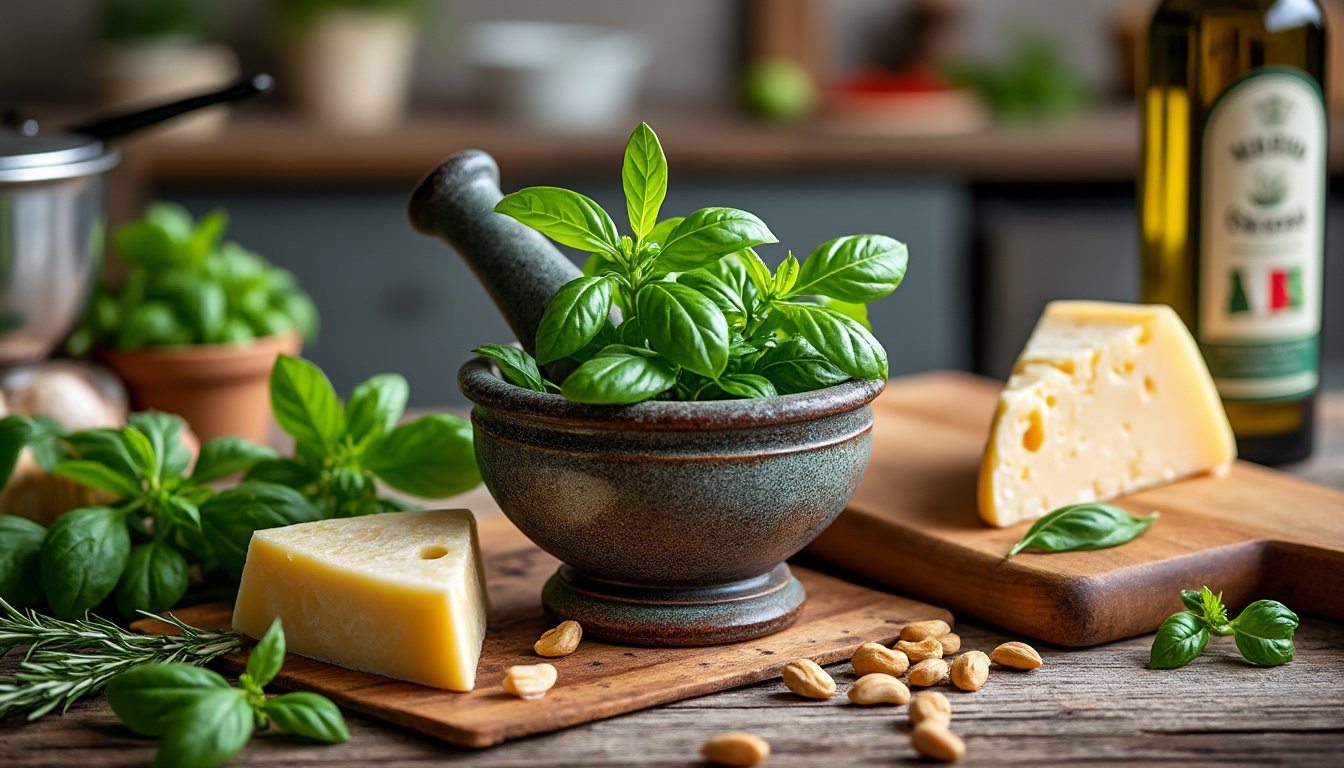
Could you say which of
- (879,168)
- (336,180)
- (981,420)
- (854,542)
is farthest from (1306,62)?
(336,180)

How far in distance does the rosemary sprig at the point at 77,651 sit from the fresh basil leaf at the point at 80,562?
0.01 meters

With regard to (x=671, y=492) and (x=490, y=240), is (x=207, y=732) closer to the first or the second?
(x=671, y=492)

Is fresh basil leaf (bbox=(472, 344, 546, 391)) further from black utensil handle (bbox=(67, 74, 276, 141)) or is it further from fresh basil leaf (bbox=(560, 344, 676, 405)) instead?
black utensil handle (bbox=(67, 74, 276, 141))

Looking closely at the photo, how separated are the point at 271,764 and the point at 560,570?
0.28 metres

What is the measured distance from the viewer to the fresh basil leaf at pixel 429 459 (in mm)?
1109

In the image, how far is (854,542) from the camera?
1.17m

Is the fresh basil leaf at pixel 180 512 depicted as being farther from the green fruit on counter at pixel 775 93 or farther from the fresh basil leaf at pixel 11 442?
the green fruit on counter at pixel 775 93

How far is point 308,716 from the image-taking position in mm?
829

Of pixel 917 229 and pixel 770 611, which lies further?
pixel 917 229

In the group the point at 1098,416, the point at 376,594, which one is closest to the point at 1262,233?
the point at 1098,416

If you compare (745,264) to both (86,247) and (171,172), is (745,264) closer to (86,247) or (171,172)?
(86,247)

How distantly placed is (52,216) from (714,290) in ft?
2.43

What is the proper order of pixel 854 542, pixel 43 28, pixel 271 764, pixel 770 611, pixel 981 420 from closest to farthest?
1. pixel 271 764
2. pixel 770 611
3. pixel 854 542
4. pixel 981 420
5. pixel 43 28

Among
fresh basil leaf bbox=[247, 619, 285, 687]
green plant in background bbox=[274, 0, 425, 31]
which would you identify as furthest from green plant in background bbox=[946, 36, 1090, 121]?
fresh basil leaf bbox=[247, 619, 285, 687]
